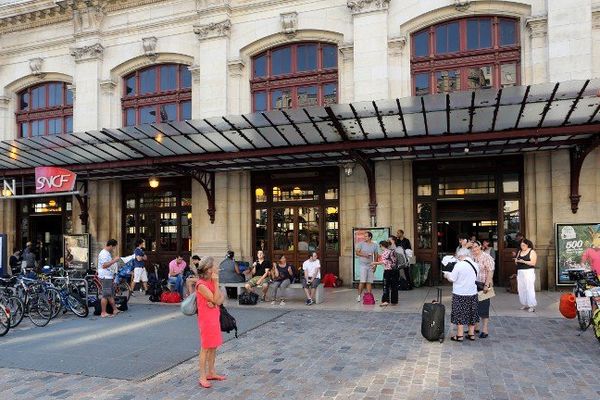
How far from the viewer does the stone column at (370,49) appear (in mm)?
15750

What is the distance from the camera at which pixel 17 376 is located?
22.7ft

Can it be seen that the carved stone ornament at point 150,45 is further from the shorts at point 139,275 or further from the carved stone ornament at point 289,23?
the shorts at point 139,275

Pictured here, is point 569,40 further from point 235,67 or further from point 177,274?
point 177,274

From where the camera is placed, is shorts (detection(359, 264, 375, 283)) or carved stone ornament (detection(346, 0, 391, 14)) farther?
carved stone ornament (detection(346, 0, 391, 14))

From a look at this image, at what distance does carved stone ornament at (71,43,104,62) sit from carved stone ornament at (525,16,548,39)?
15281 mm

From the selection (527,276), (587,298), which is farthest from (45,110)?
(587,298)

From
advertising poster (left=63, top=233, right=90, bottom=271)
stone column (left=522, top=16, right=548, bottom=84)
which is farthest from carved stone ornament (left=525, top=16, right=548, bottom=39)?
advertising poster (left=63, top=233, right=90, bottom=271)

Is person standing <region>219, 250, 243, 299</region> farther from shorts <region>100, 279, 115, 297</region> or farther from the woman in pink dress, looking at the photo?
the woman in pink dress

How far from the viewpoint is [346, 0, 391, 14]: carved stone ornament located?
15867 millimetres

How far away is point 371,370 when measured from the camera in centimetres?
682

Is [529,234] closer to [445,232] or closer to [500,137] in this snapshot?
[445,232]

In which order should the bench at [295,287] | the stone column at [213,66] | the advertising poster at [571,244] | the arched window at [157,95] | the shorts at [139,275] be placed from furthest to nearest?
the arched window at [157,95] < the stone column at [213,66] < the shorts at [139,275] < the advertising poster at [571,244] < the bench at [295,287]

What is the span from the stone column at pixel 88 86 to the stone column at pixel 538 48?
1539cm

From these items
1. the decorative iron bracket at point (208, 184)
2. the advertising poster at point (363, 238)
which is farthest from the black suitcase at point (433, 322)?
the decorative iron bracket at point (208, 184)
